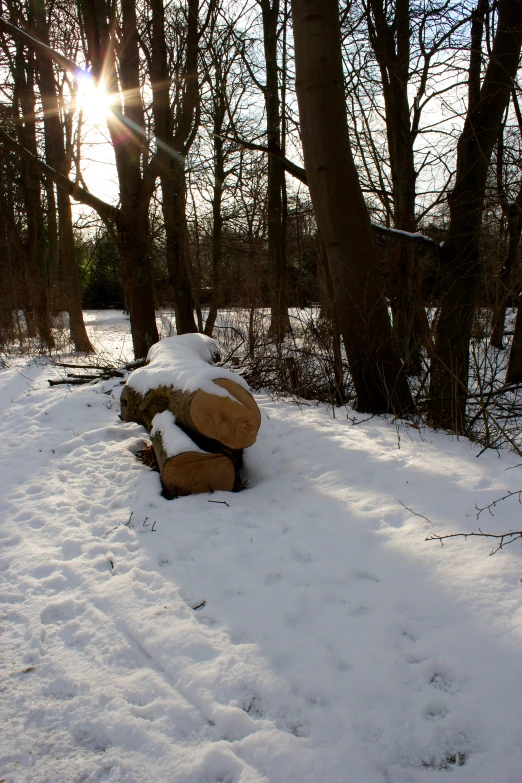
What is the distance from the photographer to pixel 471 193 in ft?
18.0

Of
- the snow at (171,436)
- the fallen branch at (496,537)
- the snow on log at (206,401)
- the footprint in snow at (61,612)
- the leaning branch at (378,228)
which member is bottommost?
the footprint in snow at (61,612)

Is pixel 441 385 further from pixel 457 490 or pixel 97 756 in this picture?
pixel 97 756

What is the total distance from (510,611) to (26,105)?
1479 centimetres

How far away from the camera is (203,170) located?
1245 cm

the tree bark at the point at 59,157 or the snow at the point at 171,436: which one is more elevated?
the tree bark at the point at 59,157

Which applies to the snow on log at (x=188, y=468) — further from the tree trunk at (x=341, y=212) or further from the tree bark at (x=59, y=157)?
the tree bark at (x=59, y=157)

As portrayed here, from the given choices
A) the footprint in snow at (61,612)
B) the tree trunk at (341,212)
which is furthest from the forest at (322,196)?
the footprint in snow at (61,612)

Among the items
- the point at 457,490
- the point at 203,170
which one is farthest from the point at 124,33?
the point at 457,490

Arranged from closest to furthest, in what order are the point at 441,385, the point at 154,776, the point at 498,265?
the point at 154,776
the point at 498,265
the point at 441,385

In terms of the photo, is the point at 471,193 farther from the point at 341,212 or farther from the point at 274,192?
the point at 274,192

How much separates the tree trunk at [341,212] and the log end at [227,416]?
1.88 meters

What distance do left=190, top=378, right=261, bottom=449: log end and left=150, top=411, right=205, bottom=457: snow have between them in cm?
14

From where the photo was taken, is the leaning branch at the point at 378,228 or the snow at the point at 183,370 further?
the leaning branch at the point at 378,228

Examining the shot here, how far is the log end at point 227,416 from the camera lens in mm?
3451
